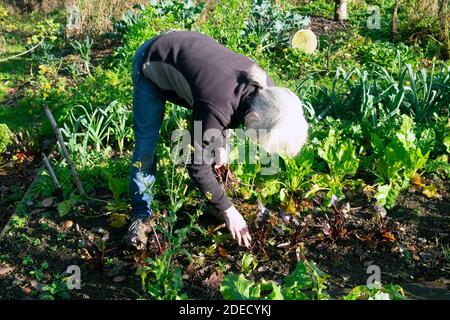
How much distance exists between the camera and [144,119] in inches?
137

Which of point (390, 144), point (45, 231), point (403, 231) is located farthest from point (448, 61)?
point (45, 231)

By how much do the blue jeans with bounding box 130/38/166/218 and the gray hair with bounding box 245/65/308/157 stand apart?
2.48 ft

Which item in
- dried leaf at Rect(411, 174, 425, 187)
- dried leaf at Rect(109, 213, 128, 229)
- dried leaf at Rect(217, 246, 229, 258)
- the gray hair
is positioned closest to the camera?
the gray hair

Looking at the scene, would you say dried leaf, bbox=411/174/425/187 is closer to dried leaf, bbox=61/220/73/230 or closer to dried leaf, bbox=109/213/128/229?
dried leaf, bbox=109/213/128/229

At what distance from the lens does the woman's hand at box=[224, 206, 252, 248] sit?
10.8ft

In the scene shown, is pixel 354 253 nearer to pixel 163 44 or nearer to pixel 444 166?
pixel 444 166

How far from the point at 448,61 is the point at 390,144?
2561 millimetres

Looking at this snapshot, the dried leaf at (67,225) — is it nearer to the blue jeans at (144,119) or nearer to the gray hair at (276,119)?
the blue jeans at (144,119)

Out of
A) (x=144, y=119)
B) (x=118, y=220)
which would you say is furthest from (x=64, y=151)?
(x=144, y=119)

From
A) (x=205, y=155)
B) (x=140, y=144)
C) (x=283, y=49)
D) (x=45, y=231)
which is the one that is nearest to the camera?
(x=205, y=155)

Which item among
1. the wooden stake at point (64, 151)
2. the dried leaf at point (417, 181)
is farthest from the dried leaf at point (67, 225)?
the dried leaf at point (417, 181)

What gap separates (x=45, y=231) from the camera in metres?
3.94

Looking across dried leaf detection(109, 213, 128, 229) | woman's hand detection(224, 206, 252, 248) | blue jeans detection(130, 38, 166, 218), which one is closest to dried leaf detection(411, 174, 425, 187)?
woman's hand detection(224, 206, 252, 248)

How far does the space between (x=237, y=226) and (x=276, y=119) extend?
83 cm
